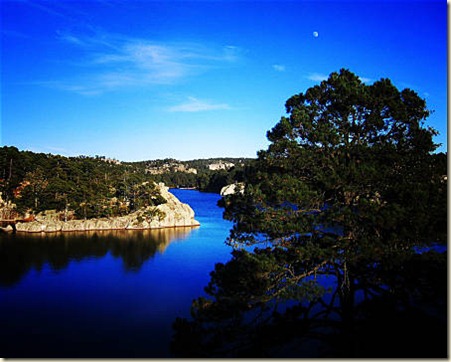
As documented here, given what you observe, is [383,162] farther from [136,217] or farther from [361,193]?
[136,217]

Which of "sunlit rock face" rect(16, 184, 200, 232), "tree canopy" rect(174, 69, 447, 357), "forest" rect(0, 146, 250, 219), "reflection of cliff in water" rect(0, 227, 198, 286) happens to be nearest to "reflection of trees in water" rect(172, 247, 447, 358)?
"tree canopy" rect(174, 69, 447, 357)

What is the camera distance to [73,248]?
80.6 ft

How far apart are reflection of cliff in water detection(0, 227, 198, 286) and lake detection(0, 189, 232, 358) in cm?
6

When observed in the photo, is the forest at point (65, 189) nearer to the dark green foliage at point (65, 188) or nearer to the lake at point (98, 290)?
the dark green foliage at point (65, 188)

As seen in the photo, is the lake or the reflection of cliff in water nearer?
the lake

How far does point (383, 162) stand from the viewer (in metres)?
8.71

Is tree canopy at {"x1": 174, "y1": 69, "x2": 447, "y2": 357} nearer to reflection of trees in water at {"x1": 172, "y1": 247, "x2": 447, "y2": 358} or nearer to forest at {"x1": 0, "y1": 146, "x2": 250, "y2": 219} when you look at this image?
reflection of trees in water at {"x1": 172, "y1": 247, "x2": 447, "y2": 358}

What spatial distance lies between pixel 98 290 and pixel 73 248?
9665mm

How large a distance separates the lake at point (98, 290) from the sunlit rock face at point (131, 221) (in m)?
1.73

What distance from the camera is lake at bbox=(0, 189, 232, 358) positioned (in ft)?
34.1

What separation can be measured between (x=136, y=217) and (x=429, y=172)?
1098 inches

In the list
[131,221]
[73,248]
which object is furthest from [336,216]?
[131,221]

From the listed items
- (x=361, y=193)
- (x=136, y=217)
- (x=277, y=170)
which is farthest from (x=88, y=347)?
(x=136, y=217)

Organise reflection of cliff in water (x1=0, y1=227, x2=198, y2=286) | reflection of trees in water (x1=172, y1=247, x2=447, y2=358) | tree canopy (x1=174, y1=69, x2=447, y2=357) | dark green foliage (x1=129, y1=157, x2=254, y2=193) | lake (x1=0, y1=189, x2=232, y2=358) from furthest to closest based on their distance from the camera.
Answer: dark green foliage (x1=129, y1=157, x2=254, y2=193)
reflection of cliff in water (x1=0, y1=227, x2=198, y2=286)
lake (x1=0, y1=189, x2=232, y2=358)
reflection of trees in water (x1=172, y1=247, x2=447, y2=358)
tree canopy (x1=174, y1=69, x2=447, y2=357)
